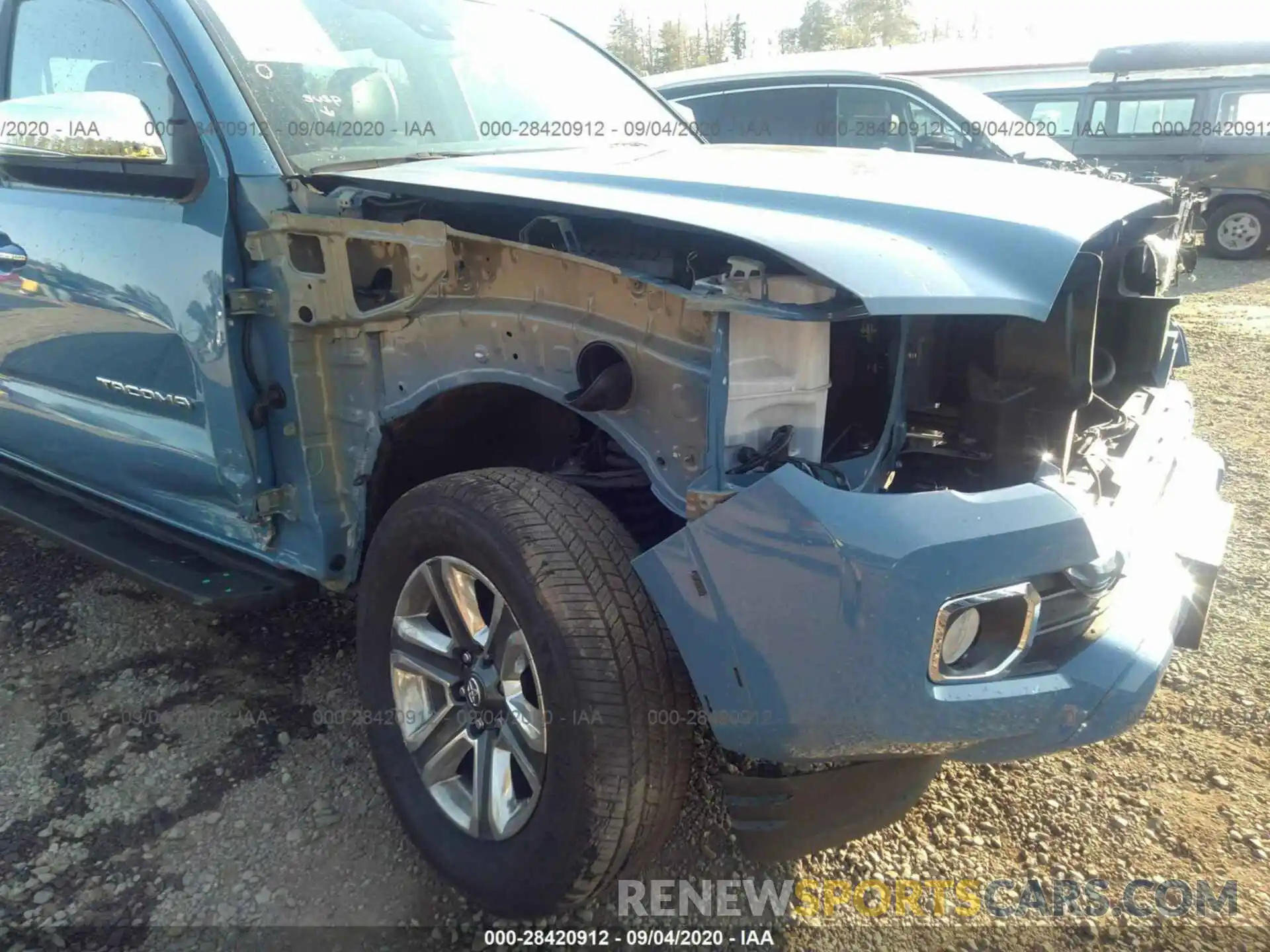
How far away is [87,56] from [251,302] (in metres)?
1.15

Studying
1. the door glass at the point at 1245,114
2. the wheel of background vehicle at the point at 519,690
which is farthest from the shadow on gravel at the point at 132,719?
the door glass at the point at 1245,114

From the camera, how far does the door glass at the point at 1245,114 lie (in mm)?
11039

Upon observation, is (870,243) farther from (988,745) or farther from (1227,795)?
(1227,795)

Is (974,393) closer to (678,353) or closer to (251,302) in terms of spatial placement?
(678,353)

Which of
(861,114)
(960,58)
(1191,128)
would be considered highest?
(960,58)

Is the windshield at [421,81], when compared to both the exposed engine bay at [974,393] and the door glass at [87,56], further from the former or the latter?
the exposed engine bay at [974,393]

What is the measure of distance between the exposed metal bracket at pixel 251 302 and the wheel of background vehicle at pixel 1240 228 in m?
11.8

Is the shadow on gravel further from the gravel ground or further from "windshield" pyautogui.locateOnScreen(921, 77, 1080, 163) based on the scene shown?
"windshield" pyautogui.locateOnScreen(921, 77, 1080, 163)

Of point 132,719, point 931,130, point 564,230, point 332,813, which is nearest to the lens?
point 564,230

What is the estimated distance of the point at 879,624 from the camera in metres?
1.43

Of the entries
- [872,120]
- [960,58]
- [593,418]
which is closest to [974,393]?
[593,418]

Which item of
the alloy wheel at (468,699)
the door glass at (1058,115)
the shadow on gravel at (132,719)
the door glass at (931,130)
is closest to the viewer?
the alloy wheel at (468,699)

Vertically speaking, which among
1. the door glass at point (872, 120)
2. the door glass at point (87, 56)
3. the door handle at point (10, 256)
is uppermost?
the door glass at point (87, 56)

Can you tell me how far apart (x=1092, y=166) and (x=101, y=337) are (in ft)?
21.5
